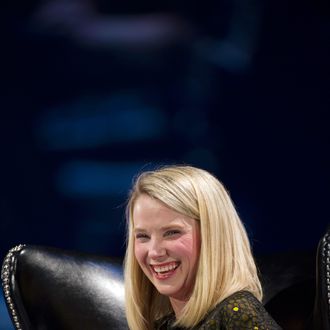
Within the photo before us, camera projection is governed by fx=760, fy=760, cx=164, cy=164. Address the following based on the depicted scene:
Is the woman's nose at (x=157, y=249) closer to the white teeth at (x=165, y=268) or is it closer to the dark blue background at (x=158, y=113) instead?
the white teeth at (x=165, y=268)

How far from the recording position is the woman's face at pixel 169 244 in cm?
166

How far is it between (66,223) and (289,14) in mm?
1043

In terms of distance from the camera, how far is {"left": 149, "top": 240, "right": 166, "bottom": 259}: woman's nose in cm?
168

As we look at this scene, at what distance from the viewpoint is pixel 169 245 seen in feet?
5.49

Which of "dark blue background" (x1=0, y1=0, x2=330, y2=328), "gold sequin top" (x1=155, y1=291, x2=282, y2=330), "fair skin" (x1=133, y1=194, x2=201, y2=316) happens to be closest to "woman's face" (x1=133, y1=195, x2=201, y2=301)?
"fair skin" (x1=133, y1=194, x2=201, y2=316)

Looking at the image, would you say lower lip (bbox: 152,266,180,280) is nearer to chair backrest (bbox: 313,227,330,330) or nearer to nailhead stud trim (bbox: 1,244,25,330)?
chair backrest (bbox: 313,227,330,330)

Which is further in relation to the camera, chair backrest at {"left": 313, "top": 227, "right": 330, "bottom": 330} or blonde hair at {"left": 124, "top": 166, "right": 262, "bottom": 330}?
chair backrest at {"left": 313, "top": 227, "right": 330, "bottom": 330}

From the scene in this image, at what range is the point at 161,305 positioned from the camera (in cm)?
191

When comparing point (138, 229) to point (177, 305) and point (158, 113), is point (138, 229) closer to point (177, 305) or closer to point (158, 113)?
point (177, 305)

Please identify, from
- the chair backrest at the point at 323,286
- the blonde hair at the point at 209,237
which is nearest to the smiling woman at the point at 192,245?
the blonde hair at the point at 209,237

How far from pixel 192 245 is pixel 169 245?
0.05m

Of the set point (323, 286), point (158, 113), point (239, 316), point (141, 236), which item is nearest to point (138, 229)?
point (141, 236)

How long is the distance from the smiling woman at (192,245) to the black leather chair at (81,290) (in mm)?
365

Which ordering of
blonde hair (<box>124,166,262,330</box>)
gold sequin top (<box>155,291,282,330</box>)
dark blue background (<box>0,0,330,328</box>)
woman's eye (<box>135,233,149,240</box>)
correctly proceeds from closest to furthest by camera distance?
gold sequin top (<box>155,291,282,330</box>), blonde hair (<box>124,166,262,330</box>), woman's eye (<box>135,233,149,240</box>), dark blue background (<box>0,0,330,328</box>)
